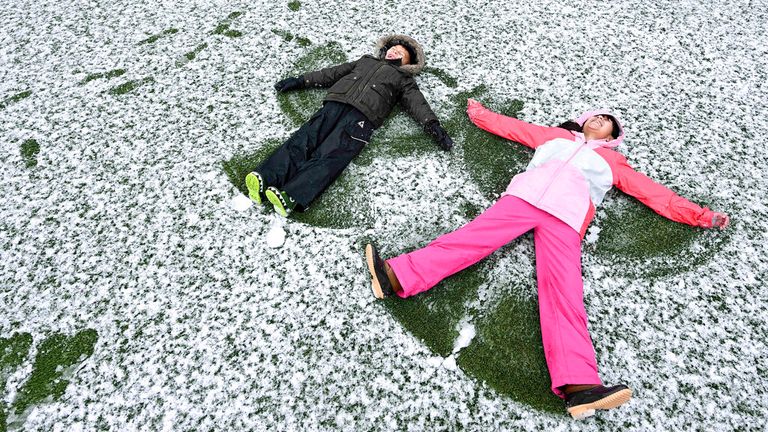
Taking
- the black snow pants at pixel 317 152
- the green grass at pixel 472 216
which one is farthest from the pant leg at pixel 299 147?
the green grass at pixel 472 216

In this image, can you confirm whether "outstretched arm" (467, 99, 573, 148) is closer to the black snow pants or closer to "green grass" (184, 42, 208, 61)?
the black snow pants

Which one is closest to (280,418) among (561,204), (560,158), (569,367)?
(569,367)

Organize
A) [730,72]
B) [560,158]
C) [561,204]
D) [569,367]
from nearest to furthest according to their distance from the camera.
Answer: [569,367]
[561,204]
[560,158]
[730,72]

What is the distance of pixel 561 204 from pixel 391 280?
1.18 meters

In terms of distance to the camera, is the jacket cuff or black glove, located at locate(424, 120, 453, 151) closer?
the jacket cuff

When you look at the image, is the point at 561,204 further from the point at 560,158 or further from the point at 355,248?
the point at 355,248

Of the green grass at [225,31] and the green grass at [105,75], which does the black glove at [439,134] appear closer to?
the green grass at [225,31]

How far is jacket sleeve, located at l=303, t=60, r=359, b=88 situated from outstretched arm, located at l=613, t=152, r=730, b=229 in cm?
222

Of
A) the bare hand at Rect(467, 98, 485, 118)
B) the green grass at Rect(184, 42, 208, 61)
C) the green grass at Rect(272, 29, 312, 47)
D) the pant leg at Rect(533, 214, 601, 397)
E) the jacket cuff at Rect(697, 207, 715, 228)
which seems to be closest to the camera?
the pant leg at Rect(533, 214, 601, 397)

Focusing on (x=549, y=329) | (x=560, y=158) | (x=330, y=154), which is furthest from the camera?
(x=330, y=154)

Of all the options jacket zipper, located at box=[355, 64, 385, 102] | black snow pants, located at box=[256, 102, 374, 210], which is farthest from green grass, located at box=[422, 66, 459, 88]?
black snow pants, located at box=[256, 102, 374, 210]

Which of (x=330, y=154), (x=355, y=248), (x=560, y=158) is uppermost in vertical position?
(x=560, y=158)

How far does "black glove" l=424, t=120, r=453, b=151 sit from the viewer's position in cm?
340

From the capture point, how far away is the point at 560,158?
120 inches
